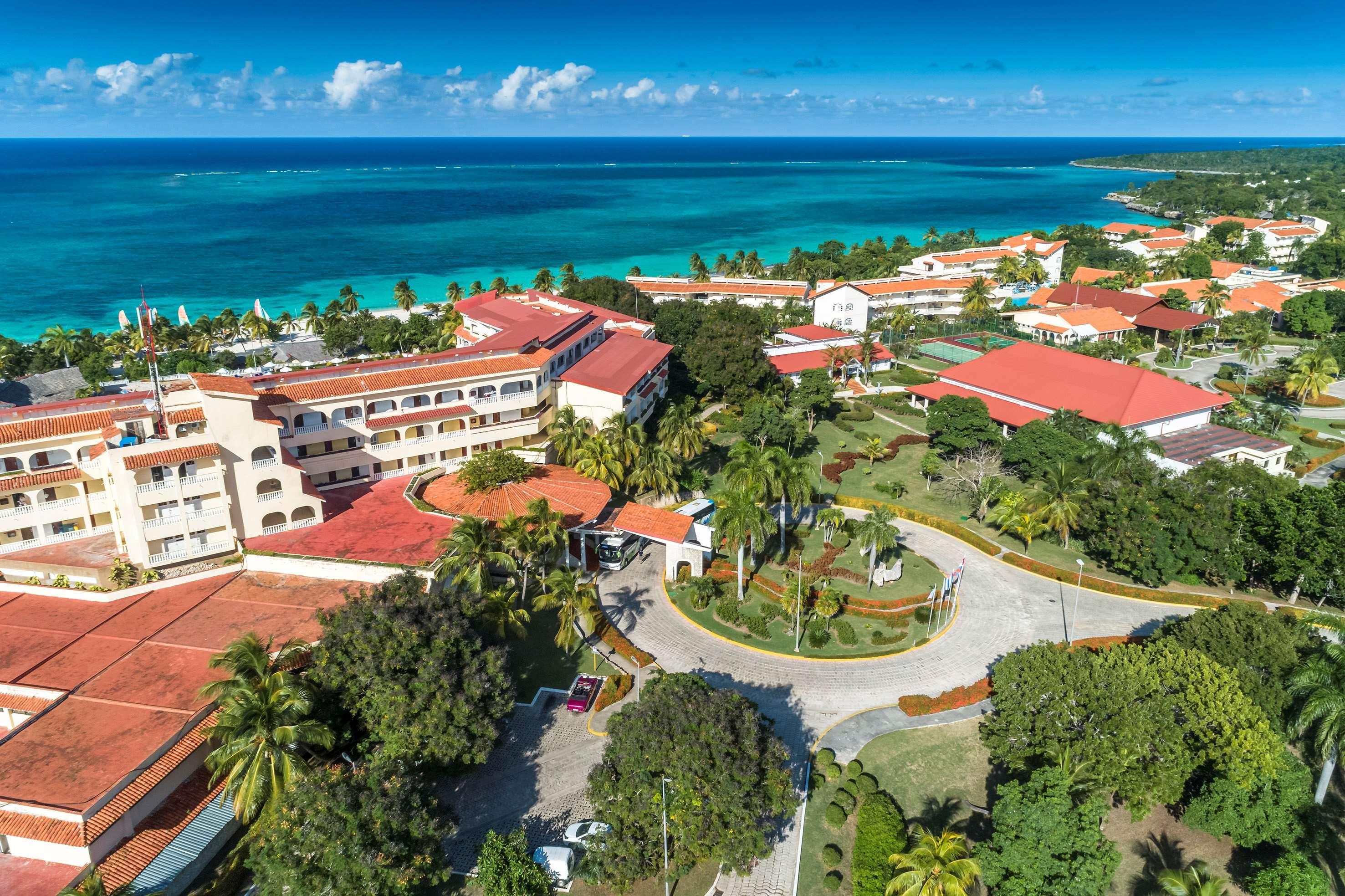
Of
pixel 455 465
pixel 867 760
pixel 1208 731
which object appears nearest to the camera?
pixel 1208 731

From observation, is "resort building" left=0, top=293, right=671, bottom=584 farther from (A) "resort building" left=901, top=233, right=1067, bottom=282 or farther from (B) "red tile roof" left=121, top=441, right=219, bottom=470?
(A) "resort building" left=901, top=233, right=1067, bottom=282

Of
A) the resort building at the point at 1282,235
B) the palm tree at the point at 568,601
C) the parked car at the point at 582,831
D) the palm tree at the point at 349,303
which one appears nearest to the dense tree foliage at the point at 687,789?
the parked car at the point at 582,831

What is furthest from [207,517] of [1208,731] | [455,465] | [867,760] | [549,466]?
[1208,731]

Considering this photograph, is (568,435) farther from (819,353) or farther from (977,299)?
(977,299)

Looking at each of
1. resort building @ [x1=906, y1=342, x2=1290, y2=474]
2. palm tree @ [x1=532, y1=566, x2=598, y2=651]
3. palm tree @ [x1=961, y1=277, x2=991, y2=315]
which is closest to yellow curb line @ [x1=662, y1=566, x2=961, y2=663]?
palm tree @ [x1=532, y1=566, x2=598, y2=651]

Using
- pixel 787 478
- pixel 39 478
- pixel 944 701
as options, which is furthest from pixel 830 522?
pixel 39 478

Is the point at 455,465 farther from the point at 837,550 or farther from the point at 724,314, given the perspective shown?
the point at 724,314
